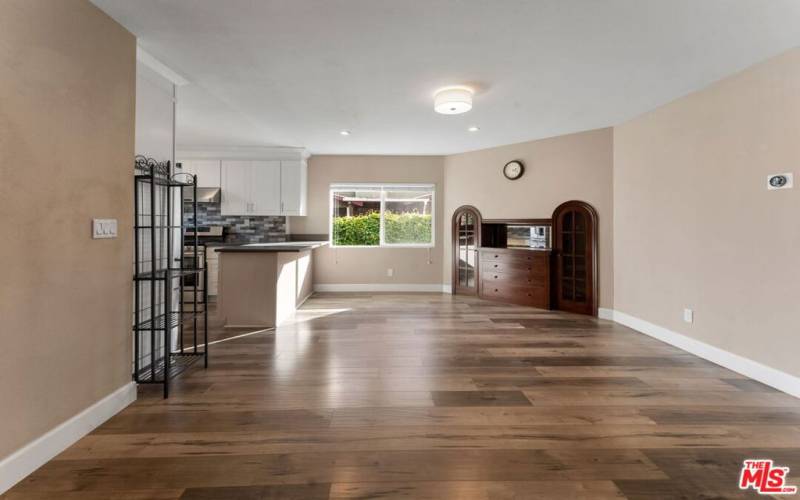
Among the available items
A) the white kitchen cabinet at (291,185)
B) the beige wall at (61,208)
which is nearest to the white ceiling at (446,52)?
the beige wall at (61,208)

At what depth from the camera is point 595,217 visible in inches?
182

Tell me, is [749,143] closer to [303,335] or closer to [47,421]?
[303,335]

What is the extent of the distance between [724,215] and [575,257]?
193cm

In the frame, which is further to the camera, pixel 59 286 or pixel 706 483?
pixel 59 286

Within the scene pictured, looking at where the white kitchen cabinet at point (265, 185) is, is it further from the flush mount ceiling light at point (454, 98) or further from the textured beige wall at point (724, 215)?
the textured beige wall at point (724, 215)

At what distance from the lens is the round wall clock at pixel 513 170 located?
17.6 feet

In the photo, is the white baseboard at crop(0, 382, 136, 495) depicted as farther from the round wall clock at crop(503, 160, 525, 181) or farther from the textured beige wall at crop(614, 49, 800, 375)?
the round wall clock at crop(503, 160, 525, 181)

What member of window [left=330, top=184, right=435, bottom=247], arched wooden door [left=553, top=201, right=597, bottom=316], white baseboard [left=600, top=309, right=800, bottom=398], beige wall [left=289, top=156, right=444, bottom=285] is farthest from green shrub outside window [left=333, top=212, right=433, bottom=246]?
white baseboard [left=600, top=309, right=800, bottom=398]

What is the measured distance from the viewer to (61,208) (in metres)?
1.80

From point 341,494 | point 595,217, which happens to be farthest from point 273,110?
point 595,217

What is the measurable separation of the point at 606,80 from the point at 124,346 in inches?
164

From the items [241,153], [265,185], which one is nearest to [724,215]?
[265,185]

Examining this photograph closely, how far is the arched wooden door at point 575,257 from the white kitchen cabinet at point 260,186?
408 cm

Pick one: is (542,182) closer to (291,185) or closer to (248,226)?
(291,185)
